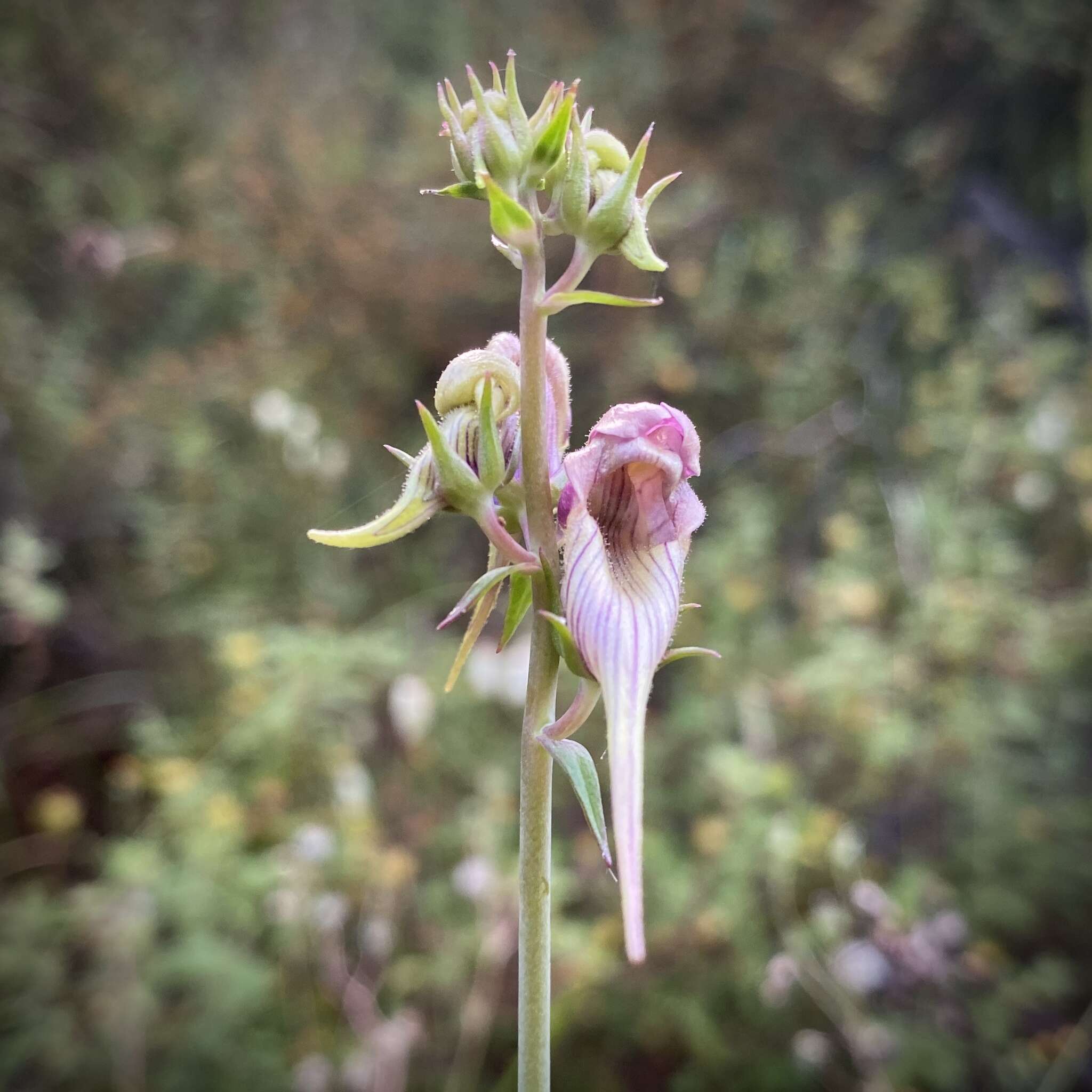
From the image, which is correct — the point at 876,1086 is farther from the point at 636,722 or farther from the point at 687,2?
the point at 687,2

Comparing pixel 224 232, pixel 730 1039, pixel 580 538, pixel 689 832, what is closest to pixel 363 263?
pixel 224 232

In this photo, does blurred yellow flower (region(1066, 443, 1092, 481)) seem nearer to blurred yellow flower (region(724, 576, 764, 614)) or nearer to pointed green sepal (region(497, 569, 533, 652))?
blurred yellow flower (region(724, 576, 764, 614))

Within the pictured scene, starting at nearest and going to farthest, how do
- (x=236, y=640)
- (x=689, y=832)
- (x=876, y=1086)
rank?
(x=876, y=1086), (x=236, y=640), (x=689, y=832)

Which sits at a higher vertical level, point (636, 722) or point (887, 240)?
point (887, 240)

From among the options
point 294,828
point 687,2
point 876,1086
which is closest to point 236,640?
point 294,828

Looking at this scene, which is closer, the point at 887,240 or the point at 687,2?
→ the point at 687,2

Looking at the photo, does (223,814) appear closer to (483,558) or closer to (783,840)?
(783,840)

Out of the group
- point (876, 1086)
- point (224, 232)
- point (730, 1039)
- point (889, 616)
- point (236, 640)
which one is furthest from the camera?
point (224, 232)

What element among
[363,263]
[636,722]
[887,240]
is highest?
[887,240]

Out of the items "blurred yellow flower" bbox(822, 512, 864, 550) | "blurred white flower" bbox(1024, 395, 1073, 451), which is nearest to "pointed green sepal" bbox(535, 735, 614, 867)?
"blurred yellow flower" bbox(822, 512, 864, 550)
